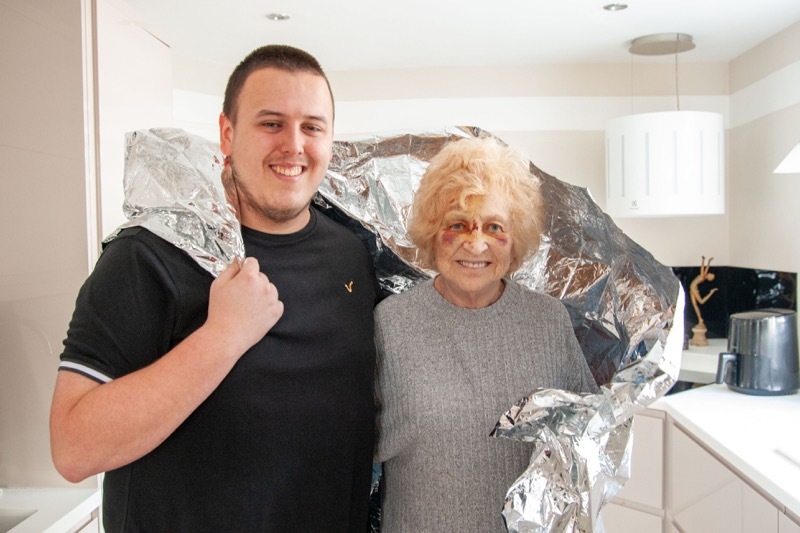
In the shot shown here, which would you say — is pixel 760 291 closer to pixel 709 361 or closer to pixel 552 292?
pixel 709 361

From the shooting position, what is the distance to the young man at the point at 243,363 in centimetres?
97

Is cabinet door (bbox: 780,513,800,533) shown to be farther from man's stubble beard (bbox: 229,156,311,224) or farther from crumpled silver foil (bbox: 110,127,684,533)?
man's stubble beard (bbox: 229,156,311,224)

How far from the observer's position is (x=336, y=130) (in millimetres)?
3730

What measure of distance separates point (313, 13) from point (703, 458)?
2217mm

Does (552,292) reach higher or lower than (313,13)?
lower

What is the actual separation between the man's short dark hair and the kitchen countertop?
1201 millimetres

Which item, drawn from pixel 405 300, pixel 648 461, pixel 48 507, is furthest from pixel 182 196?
pixel 648 461

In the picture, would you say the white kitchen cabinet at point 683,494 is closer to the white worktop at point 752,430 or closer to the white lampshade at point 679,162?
the white worktop at point 752,430

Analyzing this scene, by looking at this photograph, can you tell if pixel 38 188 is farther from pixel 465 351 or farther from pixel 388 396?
pixel 465 351

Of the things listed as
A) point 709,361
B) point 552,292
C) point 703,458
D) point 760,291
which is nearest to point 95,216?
point 552,292

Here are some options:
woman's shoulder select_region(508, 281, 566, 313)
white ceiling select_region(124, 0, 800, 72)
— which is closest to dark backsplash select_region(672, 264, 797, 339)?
white ceiling select_region(124, 0, 800, 72)

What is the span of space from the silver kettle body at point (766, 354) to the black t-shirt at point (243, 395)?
176 centimetres

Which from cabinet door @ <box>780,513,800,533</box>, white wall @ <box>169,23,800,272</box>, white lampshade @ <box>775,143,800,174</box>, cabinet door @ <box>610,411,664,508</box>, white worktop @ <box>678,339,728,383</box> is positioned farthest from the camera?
white wall @ <box>169,23,800,272</box>

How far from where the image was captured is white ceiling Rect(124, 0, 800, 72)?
8.78 ft
